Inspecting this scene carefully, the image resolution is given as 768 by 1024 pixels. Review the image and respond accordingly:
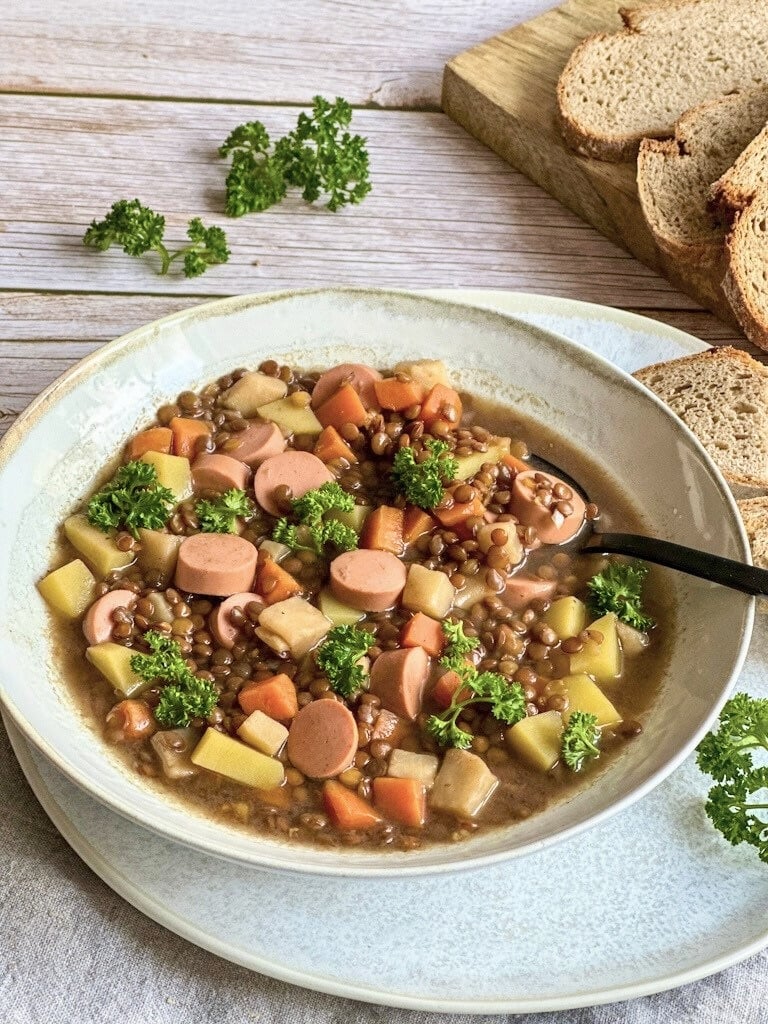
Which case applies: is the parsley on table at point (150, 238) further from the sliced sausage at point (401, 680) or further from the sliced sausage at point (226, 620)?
the sliced sausage at point (401, 680)

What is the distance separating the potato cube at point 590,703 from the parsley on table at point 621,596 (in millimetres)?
266

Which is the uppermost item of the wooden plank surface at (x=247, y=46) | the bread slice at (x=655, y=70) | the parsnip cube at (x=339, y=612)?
the bread slice at (x=655, y=70)

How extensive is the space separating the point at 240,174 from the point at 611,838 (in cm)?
313

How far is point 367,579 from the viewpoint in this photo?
3.17 meters

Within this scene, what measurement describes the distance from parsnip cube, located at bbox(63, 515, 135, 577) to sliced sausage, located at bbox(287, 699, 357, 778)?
2.45 ft

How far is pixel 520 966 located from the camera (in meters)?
2.72

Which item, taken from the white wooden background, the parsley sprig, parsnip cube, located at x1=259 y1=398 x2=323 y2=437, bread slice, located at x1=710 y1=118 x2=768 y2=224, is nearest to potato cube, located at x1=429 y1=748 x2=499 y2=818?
parsnip cube, located at x1=259 y1=398 x2=323 y2=437

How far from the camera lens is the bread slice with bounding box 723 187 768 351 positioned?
4328 mm

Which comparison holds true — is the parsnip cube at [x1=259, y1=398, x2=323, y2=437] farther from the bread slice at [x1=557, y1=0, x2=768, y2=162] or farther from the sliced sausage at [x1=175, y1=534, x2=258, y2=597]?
the bread slice at [x1=557, y1=0, x2=768, y2=162]

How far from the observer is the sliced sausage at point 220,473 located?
3.46 meters

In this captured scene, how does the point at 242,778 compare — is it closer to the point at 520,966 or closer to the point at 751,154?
the point at 520,966

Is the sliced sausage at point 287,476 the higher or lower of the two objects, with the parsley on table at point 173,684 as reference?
higher

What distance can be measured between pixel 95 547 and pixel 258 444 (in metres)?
0.60

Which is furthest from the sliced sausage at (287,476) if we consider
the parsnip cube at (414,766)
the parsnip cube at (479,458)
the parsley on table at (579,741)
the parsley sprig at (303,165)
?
the parsley sprig at (303,165)
